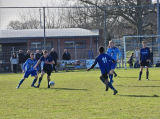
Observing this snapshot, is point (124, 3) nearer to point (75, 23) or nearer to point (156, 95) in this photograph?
point (75, 23)

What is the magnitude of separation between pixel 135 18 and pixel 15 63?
14.4 meters

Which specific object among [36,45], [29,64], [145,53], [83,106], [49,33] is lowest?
[83,106]

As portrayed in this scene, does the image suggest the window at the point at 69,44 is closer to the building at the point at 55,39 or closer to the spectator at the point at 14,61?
the building at the point at 55,39

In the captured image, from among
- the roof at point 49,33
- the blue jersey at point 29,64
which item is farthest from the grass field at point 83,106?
the roof at point 49,33

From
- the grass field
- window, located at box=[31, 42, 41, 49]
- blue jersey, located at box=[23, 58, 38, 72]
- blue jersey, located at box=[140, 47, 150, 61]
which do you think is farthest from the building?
the grass field

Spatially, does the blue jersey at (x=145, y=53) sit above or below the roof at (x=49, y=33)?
below

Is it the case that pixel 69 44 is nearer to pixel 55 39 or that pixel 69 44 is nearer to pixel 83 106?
pixel 55 39

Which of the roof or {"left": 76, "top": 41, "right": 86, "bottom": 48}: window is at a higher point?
the roof

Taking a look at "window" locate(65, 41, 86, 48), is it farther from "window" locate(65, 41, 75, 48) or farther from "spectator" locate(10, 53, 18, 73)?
"spectator" locate(10, 53, 18, 73)

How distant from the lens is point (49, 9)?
23.4 m

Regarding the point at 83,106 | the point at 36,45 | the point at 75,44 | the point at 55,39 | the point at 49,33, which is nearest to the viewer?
the point at 83,106

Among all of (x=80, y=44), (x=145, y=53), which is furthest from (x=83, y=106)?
(x=80, y=44)

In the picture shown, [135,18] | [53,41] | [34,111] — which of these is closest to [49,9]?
[53,41]

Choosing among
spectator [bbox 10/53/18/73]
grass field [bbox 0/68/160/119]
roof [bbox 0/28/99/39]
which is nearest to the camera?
grass field [bbox 0/68/160/119]
